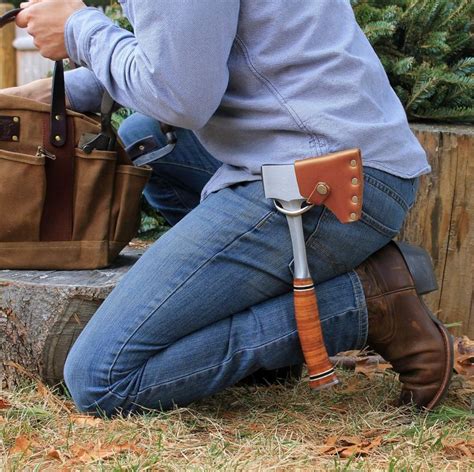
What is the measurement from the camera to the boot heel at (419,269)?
2.32 m

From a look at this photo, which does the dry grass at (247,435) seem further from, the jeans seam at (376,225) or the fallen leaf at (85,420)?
the jeans seam at (376,225)

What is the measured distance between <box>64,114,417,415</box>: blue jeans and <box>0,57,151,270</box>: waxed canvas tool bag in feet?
1.26

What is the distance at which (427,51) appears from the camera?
3.57 m

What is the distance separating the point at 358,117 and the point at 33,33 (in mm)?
885

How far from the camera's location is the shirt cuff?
7.32ft

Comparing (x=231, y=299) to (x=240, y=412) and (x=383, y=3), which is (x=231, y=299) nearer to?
(x=240, y=412)

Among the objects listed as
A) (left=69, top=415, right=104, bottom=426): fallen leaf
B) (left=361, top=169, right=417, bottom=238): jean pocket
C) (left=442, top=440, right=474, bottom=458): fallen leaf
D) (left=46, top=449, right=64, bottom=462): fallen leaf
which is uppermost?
(left=361, top=169, right=417, bottom=238): jean pocket

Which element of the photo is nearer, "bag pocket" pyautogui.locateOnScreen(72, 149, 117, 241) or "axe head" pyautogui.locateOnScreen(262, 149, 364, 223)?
"axe head" pyautogui.locateOnScreen(262, 149, 364, 223)

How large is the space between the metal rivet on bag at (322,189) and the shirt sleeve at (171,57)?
305 millimetres

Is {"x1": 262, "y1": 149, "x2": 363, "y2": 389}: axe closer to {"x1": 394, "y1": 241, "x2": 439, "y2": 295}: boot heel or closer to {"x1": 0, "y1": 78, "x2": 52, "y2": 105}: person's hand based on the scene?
{"x1": 394, "y1": 241, "x2": 439, "y2": 295}: boot heel

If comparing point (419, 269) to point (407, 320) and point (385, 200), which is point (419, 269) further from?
point (385, 200)

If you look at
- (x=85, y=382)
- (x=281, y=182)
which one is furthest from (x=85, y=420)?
(x=281, y=182)

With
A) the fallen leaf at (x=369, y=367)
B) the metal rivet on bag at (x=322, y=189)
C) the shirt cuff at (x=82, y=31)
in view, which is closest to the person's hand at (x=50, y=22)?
the shirt cuff at (x=82, y=31)

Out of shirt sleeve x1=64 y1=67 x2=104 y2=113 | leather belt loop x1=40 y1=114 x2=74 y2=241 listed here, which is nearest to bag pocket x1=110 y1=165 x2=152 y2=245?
leather belt loop x1=40 y1=114 x2=74 y2=241
